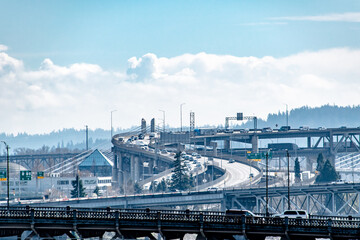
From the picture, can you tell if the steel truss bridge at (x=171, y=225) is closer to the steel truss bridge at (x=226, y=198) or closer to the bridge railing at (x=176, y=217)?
the bridge railing at (x=176, y=217)

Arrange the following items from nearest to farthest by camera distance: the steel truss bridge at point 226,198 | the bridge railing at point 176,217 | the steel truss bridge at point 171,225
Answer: the steel truss bridge at point 171,225, the bridge railing at point 176,217, the steel truss bridge at point 226,198

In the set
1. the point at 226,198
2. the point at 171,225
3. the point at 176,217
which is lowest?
the point at 226,198

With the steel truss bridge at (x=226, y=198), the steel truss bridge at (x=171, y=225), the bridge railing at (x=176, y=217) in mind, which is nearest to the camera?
the steel truss bridge at (x=171, y=225)

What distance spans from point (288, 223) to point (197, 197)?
113 metres

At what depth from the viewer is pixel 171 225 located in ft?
281

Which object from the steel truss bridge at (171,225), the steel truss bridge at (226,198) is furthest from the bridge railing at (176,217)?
the steel truss bridge at (226,198)

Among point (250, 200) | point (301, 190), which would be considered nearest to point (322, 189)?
point (301, 190)

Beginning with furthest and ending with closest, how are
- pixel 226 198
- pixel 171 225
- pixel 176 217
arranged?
pixel 226 198 < pixel 176 217 < pixel 171 225

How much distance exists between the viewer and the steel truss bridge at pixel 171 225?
8100 cm

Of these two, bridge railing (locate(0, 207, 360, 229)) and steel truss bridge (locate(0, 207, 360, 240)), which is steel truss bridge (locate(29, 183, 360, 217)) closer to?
steel truss bridge (locate(0, 207, 360, 240))

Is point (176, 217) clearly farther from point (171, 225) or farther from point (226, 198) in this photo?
point (226, 198)

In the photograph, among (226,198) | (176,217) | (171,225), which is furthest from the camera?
(226,198)

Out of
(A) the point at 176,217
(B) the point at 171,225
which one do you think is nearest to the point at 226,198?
(A) the point at 176,217

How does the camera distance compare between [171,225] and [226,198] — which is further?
[226,198]
